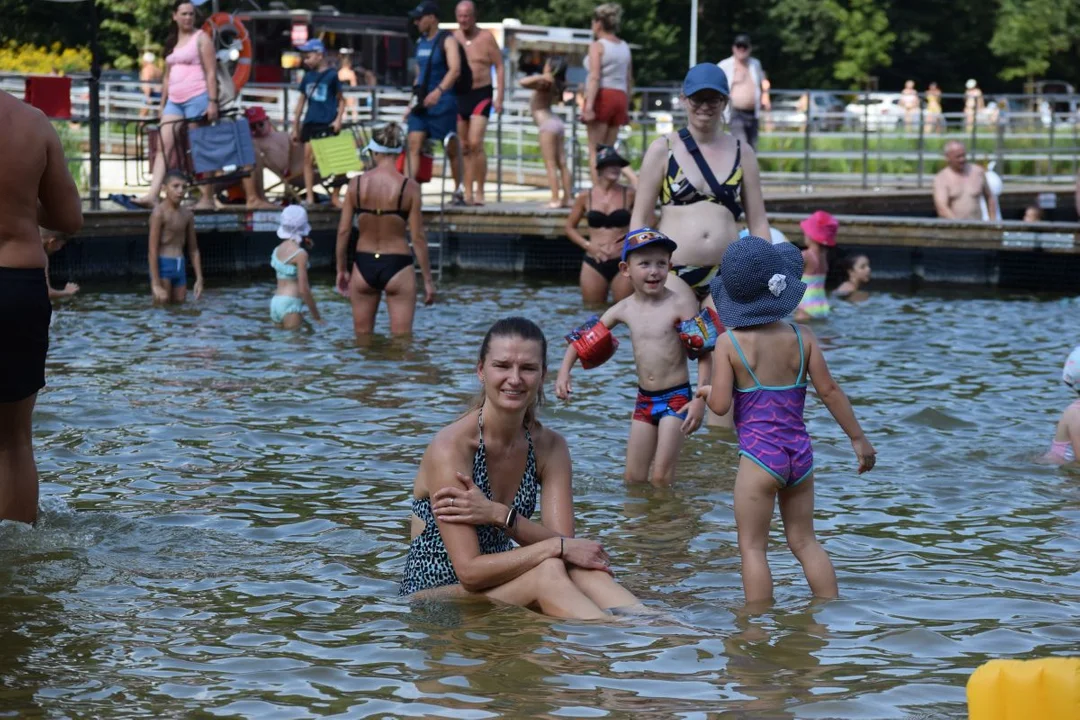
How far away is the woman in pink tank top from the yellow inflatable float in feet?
44.2

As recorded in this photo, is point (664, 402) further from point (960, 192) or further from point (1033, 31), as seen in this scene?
point (1033, 31)

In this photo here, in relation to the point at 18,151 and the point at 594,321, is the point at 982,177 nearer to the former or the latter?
the point at 594,321

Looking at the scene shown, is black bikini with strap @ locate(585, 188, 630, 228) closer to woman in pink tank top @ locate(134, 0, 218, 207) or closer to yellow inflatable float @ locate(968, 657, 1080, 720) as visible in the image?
woman in pink tank top @ locate(134, 0, 218, 207)

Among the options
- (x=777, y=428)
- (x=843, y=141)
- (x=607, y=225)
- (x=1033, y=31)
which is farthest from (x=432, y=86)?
(x=1033, y=31)

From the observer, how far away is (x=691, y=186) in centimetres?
873

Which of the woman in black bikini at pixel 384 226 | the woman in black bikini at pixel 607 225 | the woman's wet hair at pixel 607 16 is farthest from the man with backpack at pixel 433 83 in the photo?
the woman in black bikini at pixel 384 226

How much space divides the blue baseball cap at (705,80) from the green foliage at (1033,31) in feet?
158

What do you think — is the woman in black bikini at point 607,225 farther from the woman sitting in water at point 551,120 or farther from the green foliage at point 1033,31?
the green foliage at point 1033,31

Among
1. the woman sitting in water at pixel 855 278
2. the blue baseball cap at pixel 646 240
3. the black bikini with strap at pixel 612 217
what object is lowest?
the woman sitting in water at pixel 855 278

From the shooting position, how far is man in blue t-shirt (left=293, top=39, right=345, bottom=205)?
17.9 meters

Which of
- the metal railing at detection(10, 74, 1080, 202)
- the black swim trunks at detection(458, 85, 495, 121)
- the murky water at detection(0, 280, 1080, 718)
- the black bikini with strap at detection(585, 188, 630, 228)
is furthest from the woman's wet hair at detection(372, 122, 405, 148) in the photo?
the metal railing at detection(10, 74, 1080, 202)

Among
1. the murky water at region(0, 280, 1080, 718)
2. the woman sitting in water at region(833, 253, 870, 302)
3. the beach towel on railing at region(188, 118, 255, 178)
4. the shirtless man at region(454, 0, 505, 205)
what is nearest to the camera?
the murky water at region(0, 280, 1080, 718)

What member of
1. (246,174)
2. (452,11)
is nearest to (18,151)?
(246,174)

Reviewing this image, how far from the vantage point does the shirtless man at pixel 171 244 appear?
14.4 metres
